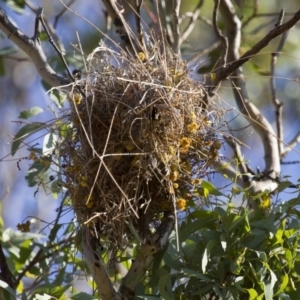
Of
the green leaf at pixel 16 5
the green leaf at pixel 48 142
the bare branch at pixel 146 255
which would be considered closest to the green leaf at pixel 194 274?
the bare branch at pixel 146 255

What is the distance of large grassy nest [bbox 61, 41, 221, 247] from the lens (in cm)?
176

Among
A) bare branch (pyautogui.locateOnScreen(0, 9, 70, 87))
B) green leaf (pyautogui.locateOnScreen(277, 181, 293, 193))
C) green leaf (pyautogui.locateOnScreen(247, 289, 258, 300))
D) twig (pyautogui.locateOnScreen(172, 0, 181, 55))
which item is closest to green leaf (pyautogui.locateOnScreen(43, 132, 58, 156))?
bare branch (pyautogui.locateOnScreen(0, 9, 70, 87))

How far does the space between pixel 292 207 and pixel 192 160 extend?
28 cm

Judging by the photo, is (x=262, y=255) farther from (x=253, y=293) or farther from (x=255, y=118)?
(x=255, y=118)

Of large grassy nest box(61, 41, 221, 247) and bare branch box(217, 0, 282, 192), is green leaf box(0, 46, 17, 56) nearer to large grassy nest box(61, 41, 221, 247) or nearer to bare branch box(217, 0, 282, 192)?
bare branch box(217, 0, 282, 192)

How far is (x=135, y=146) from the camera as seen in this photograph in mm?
1775

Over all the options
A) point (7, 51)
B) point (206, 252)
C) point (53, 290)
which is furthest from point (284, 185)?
point (7, 51)

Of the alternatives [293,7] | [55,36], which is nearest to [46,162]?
[55,36]

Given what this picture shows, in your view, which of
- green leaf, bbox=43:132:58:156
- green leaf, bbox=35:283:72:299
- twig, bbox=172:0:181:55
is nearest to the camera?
green leaf, bbox=35:283:72:299

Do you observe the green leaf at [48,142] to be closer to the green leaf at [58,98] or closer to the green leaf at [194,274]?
the green leaf at [58,98]

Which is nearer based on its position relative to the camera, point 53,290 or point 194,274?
point 194,274

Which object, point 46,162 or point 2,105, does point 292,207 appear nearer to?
point 46,162

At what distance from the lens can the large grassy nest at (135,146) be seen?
5.77 ft

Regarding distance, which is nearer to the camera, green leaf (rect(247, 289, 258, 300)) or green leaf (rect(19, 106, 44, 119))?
green leaf (rect(247, 289, 258, 300))
